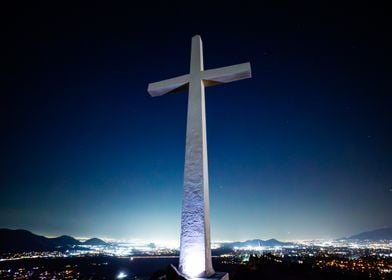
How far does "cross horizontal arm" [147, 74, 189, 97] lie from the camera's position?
7430mm

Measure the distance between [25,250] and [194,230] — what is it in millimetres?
134765

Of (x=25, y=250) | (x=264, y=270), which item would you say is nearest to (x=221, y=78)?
(x=264, y=270)

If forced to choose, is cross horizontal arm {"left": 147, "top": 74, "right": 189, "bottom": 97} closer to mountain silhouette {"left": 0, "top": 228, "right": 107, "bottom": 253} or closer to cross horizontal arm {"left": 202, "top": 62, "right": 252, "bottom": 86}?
cross horizontal arm {"left": 202, "top": 62, "right": 252, "bottom": 86}

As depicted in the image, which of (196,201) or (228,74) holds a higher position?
(228,74)

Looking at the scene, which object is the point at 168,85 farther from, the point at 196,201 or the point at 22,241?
the point at 22,241

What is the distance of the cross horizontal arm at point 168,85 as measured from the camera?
7430mm

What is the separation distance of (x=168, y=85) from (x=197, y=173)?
321 centimetres

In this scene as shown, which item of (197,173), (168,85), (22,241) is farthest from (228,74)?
(22,241)

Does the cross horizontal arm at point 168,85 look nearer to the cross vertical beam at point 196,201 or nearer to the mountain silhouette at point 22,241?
the cross vertical beam at point 196,201

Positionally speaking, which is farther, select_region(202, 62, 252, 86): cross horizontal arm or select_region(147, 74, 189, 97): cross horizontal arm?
select_region(147, 74, 189, 97): cross horizontal arm


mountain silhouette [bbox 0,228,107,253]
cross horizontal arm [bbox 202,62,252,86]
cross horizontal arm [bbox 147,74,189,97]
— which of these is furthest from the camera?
mountain silhouette [bbox 0,228,107,253]

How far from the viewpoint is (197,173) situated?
591 cm

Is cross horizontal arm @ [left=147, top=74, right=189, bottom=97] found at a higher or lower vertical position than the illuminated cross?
higher

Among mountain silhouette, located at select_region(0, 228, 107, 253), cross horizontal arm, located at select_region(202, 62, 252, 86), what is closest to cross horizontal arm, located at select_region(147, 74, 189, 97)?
cross horizontal arm, located at select_region(202, 62, 252, 86)
